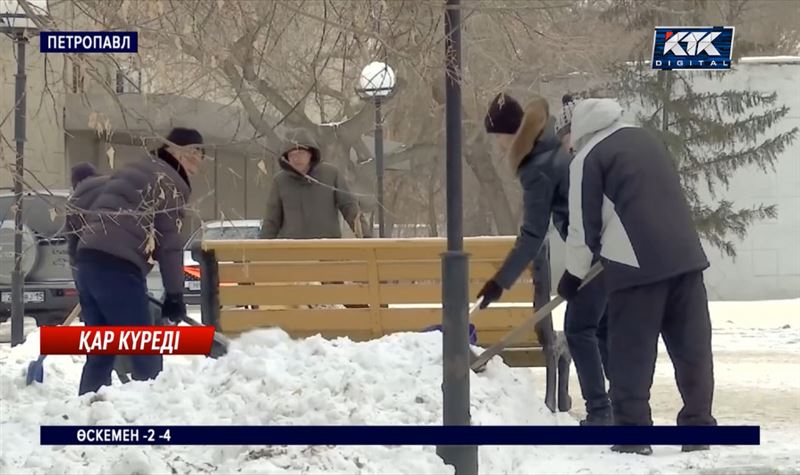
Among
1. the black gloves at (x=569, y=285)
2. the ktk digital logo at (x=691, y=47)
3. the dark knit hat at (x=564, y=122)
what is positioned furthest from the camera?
the dark knit hat at (x=564, y=122)

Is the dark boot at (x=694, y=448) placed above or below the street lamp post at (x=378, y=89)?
below

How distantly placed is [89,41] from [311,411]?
1932 millimetres

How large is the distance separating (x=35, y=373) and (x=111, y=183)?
172 centimetres

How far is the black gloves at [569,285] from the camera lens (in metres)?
6.21

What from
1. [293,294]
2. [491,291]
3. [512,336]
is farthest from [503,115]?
[293,294]

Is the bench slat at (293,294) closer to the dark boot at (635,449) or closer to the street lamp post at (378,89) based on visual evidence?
the dark boot at (635,449)

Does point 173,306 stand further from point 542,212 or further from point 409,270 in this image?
point 542,212

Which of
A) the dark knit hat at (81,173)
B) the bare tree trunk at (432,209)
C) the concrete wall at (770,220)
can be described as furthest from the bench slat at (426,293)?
the bare tree trunk at (432,209)

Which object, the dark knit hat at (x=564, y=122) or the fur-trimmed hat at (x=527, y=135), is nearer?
the fur-trimmed hat at (x=527, y=135)

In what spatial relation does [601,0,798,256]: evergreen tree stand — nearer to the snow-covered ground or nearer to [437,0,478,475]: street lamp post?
the snow-covered ground

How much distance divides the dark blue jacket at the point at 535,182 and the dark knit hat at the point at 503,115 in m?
0.05

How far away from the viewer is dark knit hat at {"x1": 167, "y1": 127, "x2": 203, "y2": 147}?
5.50 m

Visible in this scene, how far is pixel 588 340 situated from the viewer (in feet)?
21.4

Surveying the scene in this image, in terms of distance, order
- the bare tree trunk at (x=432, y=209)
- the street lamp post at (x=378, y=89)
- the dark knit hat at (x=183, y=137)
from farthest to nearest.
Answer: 1. the bare tree trunk at (x=432, y=209)
2. the street lamp post at (x=378, y=89)
3. the dark knit hat at (x=183, y=137)
